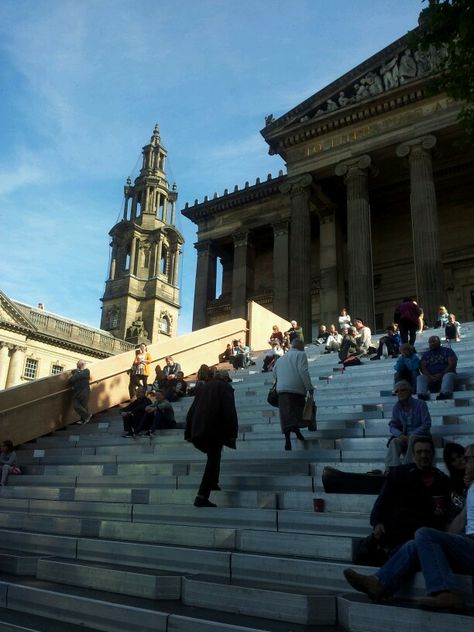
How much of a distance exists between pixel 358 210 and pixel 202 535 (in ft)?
65.4

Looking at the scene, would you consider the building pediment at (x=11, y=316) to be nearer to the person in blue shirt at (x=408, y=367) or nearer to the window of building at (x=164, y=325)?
the window of building at (x=164, y=325)

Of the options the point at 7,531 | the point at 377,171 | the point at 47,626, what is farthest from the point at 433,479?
the point at 377,171

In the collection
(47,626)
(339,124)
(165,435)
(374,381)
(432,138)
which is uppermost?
(339,124)

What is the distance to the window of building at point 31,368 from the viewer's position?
47344 mm

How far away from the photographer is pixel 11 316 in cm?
4666

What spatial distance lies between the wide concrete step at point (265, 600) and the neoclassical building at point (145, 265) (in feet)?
215

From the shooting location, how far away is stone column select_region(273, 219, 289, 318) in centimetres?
2722

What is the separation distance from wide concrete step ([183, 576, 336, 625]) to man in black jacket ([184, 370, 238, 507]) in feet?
5.79

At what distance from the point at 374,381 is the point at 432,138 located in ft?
50.1

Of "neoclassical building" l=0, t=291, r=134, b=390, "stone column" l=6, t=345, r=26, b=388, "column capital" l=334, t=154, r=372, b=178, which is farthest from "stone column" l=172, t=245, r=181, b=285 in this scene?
"column capital" l=334, t=154, r=372, b=178

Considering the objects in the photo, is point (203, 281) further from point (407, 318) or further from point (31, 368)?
point (31, 368)

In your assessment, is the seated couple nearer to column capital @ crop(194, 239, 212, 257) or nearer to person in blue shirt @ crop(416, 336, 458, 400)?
person in blue shirt @ crop(416, 336, 458, 400)

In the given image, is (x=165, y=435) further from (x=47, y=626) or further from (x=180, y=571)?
(x=47, y=626)

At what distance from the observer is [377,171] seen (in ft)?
83.2
